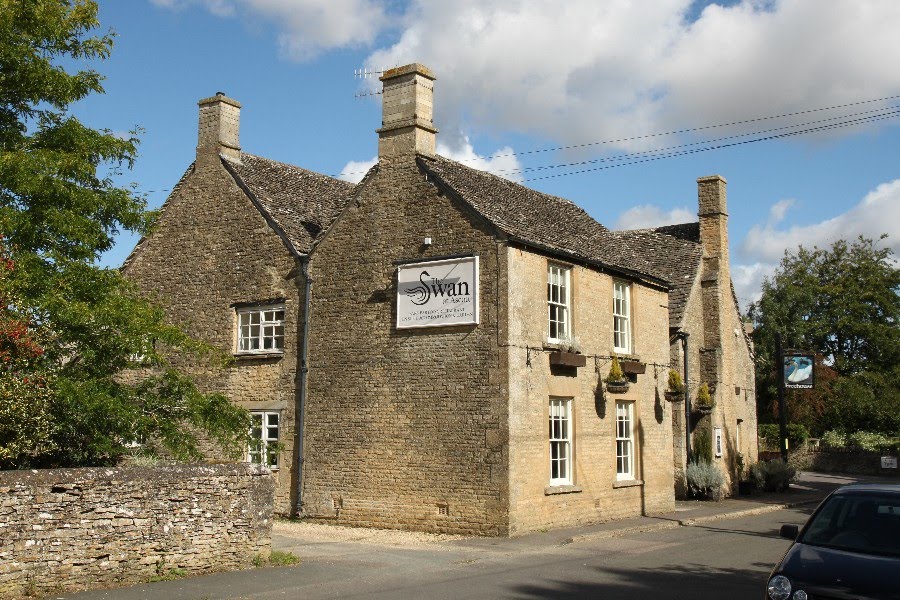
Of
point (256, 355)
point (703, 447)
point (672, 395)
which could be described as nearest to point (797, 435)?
point (703, 447)

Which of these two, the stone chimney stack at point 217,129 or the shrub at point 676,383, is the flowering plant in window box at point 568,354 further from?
the stone chimney stack at point 217,129

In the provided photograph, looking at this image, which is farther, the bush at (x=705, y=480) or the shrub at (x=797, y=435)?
the shrub at (x=797, y=435)

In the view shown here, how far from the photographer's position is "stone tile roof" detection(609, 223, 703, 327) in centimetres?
2991

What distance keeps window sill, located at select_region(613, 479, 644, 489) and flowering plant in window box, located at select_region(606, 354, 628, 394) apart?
2.42 metres

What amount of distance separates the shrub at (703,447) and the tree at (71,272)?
16946mm

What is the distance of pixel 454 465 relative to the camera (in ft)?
62.6

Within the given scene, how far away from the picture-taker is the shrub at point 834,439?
50.1 meters

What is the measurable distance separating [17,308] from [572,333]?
39.6 ft

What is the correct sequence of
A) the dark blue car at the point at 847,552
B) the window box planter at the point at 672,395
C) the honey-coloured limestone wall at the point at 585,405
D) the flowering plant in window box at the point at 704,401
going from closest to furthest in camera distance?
the dark blue car at the point at 847,552 → the honey-coloured limestone wall at the point at 585,405 → the window box planter at the point at 672,395 → the flowering plant in window box at the point at 704,401

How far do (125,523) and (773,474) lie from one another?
26.1 m

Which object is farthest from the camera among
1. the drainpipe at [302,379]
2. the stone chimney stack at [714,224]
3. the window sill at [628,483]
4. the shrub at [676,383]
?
the stone chimney stack at [714,224]

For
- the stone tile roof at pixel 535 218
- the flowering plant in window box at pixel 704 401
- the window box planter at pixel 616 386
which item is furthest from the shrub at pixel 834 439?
the window box planter at pixel 616 386

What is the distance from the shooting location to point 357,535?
18641mm

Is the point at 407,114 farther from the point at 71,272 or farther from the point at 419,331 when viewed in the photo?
the point at 71,272
